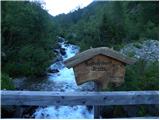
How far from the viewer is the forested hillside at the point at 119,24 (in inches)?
579

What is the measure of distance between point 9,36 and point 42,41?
1.81 m

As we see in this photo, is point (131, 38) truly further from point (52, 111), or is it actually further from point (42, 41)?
point (52, 111)

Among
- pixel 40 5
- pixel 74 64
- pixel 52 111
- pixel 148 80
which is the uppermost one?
pixel 40 5

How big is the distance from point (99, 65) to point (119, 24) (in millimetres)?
14185

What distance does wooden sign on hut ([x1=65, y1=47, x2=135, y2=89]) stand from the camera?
8.36 ft

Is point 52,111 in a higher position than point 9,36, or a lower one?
lower

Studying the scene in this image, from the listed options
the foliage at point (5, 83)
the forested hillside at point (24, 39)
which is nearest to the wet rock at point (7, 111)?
the foliage at point (5, 83)

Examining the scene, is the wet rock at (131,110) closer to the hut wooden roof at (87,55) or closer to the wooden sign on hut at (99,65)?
the wooden sign on hut at (99,65)

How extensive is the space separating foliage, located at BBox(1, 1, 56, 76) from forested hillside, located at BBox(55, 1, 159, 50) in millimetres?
1077

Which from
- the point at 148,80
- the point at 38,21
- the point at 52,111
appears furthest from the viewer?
the point at 38,21

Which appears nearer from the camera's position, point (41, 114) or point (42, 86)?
point (41, 114)

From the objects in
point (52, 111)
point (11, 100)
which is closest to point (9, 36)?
point (52, 111)

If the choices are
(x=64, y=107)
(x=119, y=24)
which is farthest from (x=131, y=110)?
(x=119, y=24)

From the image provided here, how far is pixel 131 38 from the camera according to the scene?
16656 millimetres
